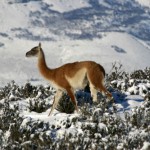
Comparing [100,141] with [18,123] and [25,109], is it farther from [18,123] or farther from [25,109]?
[25,109]

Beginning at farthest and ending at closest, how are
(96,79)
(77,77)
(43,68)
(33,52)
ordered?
1. (33,52)
2. (43,68)
3. (96,79)
4. (77,77)

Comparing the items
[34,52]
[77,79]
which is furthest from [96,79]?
[34,52]

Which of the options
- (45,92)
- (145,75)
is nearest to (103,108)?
(45,92)

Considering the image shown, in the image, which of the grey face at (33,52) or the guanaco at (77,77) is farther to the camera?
the grey face at (33,52)

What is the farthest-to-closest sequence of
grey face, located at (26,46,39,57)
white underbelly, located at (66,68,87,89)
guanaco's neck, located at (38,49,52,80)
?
1. grey face, located at (26,46,39,57)
2. guanaco's neck, located at (38,49,52,80)
3. white underbelly, located at (66,68,87,89)

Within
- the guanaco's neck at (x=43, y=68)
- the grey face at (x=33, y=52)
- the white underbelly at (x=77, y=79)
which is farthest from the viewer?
the grey face at (x=33, y=52)

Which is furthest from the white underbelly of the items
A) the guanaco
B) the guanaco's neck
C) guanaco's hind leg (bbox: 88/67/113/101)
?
the guanaco's neck

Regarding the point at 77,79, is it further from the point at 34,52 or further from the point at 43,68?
the point at 34,52

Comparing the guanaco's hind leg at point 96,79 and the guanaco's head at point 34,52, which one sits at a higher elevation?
the guanaco's head at point 34,52

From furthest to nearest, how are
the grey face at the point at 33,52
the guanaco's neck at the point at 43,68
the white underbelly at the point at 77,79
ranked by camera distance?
1. the grey face at the point at 33,52
2. the guanaco's neck at the point at 43,68
3. the white underbelly at the point at 77,79

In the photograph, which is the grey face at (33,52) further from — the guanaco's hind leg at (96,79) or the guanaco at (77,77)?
the guanaco's hind leg at (96,79)

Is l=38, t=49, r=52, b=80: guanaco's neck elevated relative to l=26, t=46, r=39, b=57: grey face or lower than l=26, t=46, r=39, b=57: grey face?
lower

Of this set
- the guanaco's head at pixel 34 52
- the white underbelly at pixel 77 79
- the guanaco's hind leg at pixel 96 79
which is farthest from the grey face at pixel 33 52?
the guanaco's hind leg at pixel 96 79

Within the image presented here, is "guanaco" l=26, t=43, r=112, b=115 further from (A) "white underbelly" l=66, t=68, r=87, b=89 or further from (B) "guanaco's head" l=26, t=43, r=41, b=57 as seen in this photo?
(B) "guanaco's head" l=26, t=43, r=41, b=57
